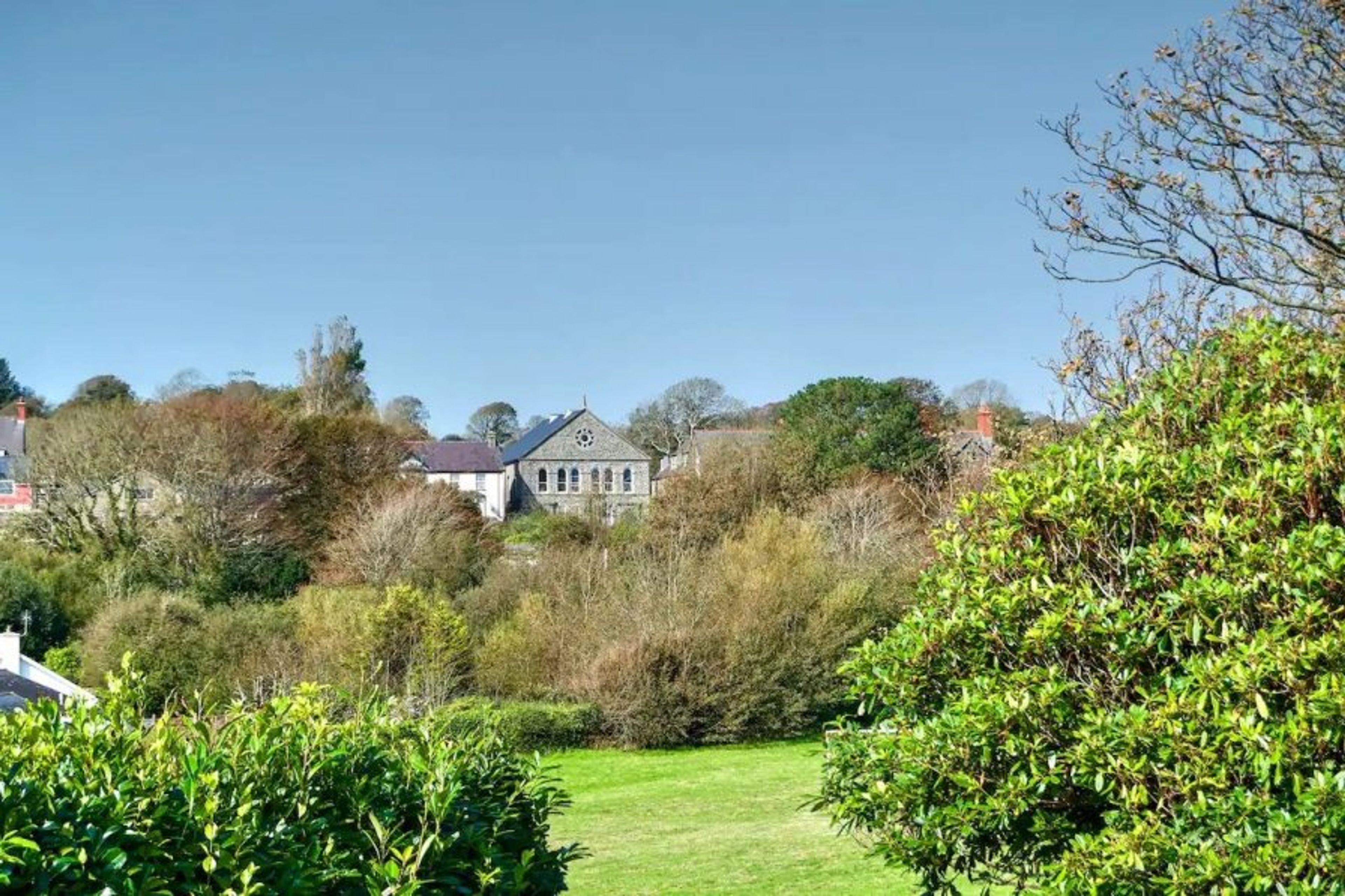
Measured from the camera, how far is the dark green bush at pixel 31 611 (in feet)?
88.6

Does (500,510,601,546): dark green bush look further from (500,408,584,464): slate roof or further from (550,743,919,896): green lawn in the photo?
(500,408,584,464): slate roof

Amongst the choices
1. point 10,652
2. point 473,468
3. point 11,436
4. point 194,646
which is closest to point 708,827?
point 194,646

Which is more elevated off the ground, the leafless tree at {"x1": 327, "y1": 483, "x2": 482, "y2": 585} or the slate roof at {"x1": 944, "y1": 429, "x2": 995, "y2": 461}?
the slate roof at {"x1": 944, "y1": 429, "x2": 995, "y2": 461}

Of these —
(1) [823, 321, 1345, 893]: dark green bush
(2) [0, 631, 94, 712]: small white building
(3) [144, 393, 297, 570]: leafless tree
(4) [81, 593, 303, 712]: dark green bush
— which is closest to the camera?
(1) [823, 321, 1345, 893]: dark green bush

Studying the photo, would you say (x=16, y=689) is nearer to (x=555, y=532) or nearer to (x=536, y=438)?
(x=555, y=532)

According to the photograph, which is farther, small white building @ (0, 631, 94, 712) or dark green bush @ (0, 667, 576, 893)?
small white building @ (0, 631, 94, 712)

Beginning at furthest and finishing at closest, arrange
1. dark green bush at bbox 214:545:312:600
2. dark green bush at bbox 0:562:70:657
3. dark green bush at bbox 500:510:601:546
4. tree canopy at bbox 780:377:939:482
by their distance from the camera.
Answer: tree canopy at bbox 780:377:939:482
dark green bush at bbox 500:510:601:546
dark green bush at bbox 214:545:312:600
dark green bush at bbox 0:562:70:657

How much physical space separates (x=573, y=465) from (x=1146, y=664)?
2396 inches

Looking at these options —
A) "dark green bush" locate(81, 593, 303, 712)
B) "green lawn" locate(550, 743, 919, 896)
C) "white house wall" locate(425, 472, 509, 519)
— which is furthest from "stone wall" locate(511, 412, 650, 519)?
"green lawn" locate(550, 743, 919, 896)

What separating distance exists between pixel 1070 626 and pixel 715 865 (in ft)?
24.9

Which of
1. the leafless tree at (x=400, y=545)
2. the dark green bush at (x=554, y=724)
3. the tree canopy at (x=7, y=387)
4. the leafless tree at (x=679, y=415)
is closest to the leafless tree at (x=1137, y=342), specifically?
the dark green bush at (x=554, y=724)

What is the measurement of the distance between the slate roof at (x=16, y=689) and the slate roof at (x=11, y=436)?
41578 millimetres

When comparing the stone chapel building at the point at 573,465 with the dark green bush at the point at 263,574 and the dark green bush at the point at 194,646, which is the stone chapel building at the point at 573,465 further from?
the dark green bush at the point at 194,646

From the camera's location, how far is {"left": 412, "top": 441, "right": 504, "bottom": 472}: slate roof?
6394 centimetres
